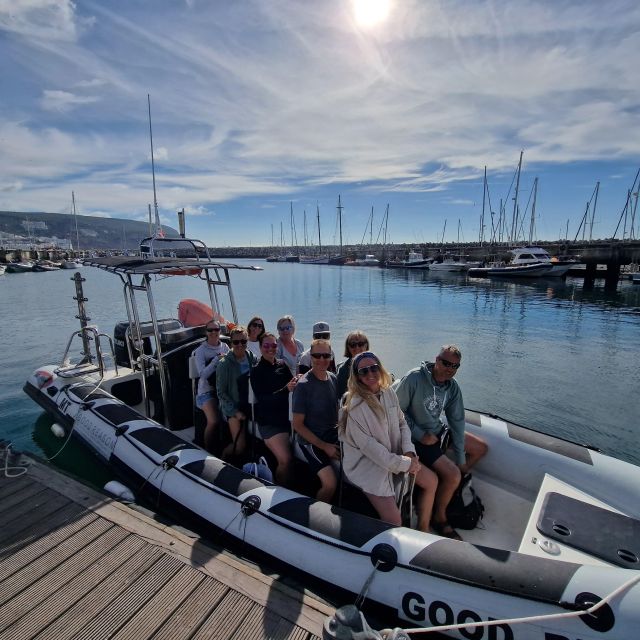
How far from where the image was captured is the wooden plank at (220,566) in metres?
2.56

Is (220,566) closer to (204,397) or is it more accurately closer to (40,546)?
(40,546)

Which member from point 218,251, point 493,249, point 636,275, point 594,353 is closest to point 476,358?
point 594,353

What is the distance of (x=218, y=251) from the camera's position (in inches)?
6447

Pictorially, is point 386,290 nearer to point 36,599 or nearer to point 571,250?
point 571,250

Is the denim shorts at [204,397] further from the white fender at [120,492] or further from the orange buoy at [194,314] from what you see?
the orange buoy at [194,314]

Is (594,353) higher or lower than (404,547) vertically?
lower

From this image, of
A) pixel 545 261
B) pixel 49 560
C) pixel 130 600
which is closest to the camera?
pixel 130 600

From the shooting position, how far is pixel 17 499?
3623 mm

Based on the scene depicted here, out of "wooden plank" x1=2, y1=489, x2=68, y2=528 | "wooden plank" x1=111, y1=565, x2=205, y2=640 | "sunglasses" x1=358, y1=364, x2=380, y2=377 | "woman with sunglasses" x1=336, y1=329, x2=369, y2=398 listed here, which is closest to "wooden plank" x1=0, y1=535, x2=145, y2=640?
"wooden plank" x1=111, y1=565, x2=205, y2=640

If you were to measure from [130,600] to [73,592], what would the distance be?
41 centimetres

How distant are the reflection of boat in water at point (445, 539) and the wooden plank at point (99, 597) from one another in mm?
694

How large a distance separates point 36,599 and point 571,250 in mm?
58110

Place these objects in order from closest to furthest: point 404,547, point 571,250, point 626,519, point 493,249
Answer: point 404,547, point 626,519, point 571,250, point 493,249

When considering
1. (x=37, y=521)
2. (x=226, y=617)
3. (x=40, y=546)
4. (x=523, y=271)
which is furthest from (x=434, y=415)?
(x=523, y=271)
